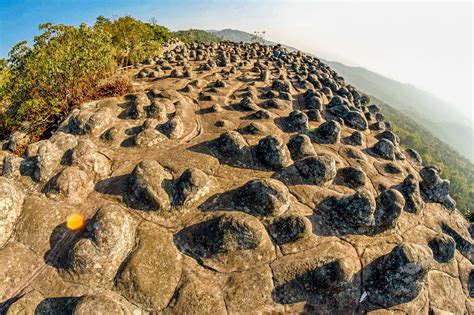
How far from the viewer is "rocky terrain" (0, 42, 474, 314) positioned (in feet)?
19.1

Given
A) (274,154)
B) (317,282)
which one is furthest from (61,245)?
(274,154)

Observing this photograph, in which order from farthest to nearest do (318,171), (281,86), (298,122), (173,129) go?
1. (281,86)
2. (298,122)
3. (173,129)
4. (318,171)

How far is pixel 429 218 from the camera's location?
916 cm

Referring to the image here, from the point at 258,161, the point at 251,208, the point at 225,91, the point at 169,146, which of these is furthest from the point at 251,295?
the point at 225,91

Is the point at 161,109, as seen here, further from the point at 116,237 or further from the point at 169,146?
the point at 116,237

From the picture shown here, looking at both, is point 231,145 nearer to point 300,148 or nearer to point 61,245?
point 300,148

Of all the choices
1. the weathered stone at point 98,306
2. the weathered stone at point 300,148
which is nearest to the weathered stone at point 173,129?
the weathered stone at point 300,148

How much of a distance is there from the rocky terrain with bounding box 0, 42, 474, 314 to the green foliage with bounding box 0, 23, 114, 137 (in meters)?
1.24

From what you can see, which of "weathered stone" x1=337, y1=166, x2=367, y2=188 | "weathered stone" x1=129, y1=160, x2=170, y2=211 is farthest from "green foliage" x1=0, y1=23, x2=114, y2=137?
"weathered stone" x1=337, y1=166, x2=367, y2=188

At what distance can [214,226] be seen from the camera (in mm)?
6535

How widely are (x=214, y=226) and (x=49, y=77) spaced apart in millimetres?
8878

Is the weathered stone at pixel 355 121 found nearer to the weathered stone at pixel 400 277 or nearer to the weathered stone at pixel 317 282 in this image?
the weathered stone at pixel 400 277

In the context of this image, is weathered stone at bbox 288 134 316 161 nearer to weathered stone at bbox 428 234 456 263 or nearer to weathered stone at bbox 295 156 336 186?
weathered stone at bbox 295 156 336 186

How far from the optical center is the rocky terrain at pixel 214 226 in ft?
Result: 19.1
